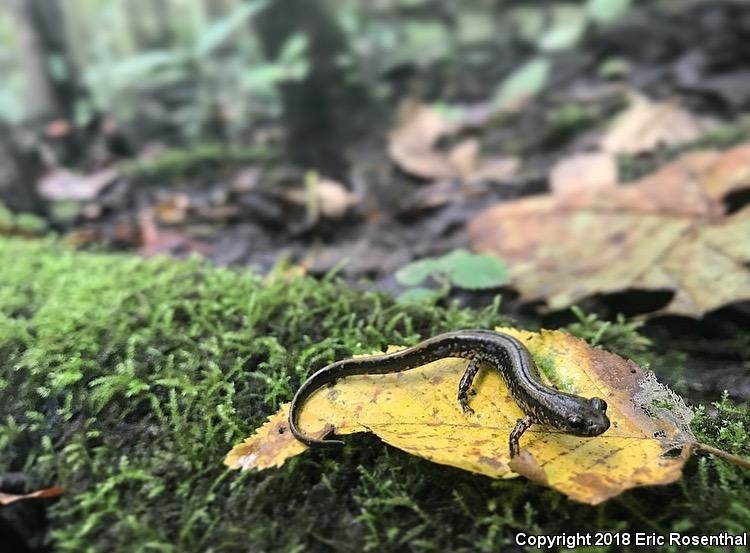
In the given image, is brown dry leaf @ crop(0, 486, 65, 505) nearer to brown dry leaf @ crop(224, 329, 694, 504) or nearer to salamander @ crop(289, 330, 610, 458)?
brown dry leaf @ crop(224, 329, 694, 504)

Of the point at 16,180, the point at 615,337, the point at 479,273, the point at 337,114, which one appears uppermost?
the point at 16,180

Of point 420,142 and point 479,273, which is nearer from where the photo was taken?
point 479,273

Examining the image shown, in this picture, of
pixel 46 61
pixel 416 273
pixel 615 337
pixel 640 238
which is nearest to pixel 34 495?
pixel 416 273

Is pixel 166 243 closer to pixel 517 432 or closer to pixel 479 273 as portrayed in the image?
pixel 479 273

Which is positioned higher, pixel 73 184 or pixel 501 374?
pixel 73 184

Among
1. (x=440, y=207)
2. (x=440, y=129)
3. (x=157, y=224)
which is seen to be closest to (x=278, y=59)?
(x=440, y=129)

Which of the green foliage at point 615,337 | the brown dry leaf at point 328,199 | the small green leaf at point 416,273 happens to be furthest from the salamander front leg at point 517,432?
the brown dry leaf at point 328,199
